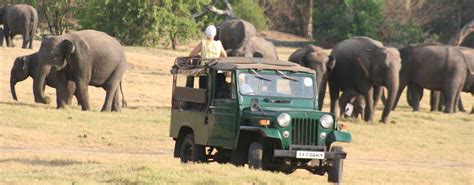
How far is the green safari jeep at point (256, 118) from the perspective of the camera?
682 inches

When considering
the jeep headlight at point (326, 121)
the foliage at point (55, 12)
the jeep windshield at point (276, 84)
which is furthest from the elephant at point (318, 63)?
the foliage at point (55, 12)

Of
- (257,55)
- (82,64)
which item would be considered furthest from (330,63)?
(82,64)

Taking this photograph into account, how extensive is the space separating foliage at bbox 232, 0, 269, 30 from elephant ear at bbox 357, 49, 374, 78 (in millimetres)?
37094

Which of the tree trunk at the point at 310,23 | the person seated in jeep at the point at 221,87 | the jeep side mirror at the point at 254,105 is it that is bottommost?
the tree trunk at the point at 310,23

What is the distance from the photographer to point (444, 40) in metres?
72.1

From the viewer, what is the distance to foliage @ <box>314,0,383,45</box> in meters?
67.2

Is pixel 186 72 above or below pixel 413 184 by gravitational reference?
above

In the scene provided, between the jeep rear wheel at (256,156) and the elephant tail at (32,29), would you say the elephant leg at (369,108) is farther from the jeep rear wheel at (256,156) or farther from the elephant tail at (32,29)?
the elephant tail at (32,29)

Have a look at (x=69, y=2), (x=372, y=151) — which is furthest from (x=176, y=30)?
(x=372, y=151)

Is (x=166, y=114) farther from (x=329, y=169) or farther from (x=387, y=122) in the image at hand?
(x=329, y=169)

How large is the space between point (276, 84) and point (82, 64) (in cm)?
1277

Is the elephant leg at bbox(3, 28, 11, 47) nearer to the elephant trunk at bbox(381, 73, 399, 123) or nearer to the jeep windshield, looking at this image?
the elephant trunk at bbox(381, 73, 399, 123)

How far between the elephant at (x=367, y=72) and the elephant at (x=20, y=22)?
1919 centimetres

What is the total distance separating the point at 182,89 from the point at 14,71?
14.7m
